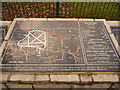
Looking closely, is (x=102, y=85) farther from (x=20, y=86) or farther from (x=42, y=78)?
(x=20, y=86)

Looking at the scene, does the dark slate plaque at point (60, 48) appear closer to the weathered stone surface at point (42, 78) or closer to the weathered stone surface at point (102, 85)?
the weathered stone surface at point (42, 78)

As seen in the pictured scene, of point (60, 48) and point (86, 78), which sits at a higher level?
point (60, 48)

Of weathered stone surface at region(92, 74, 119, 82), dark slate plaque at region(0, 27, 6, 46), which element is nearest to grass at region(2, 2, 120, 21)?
dark slate plaque at region(0, 27, 6, 46)

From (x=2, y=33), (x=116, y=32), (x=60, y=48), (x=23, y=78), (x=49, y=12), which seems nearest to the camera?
(x=23, y=78)

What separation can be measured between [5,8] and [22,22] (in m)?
3.58

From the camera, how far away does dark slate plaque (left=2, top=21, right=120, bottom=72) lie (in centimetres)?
321

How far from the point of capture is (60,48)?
362 cm

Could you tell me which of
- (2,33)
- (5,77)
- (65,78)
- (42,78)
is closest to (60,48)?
(65,78)

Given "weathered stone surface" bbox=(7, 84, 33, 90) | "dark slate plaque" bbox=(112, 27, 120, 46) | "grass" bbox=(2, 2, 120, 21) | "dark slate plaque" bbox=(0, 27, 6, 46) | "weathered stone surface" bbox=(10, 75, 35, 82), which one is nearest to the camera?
"weathered stone surface" bbox=(10, 75, 35, 82)

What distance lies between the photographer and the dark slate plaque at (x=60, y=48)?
126 inches

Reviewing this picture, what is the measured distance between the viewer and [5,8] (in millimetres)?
7164

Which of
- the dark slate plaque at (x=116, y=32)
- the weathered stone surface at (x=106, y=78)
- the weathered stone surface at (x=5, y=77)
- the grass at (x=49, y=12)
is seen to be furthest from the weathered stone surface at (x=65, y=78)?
the grass at (x=49, y=12)

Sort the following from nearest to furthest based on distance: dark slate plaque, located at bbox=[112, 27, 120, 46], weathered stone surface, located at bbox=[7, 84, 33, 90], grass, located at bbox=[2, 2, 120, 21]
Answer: weathered stone surface, located at bbox=[7, 84, 33, 90] → dark slate plaque, located at bbox=[112, 27, 120, 46] → grass, located at bbox=[2, 2, 120, 21]

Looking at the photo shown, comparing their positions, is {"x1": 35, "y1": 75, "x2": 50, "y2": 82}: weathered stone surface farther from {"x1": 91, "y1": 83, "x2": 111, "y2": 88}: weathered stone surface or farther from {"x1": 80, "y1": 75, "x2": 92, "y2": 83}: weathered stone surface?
{"x1": 91, "y1": 83, "x2": 111, "y2": 88}: weathered stone surface
